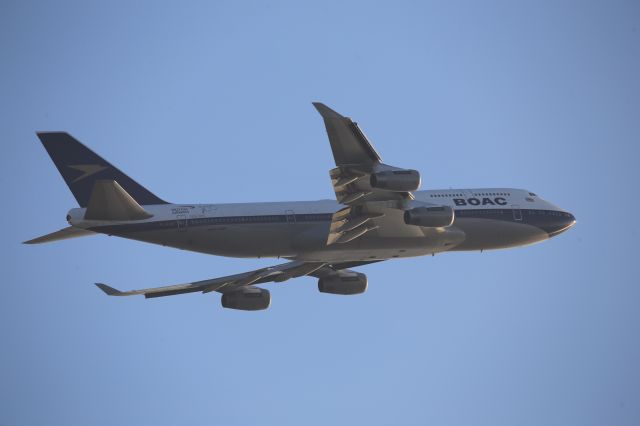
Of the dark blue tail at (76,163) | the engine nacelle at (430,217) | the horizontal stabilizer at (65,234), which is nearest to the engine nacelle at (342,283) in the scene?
the engine nacelle at (430,217)

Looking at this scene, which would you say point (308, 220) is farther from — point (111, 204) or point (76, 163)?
point (76, 163)

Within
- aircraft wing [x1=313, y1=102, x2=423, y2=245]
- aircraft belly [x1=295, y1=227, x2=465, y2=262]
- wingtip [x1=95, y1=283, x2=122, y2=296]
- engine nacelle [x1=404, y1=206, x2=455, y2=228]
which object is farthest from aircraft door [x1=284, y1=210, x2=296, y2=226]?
wingtip [x1=95, y1=283, x2=122, y2=296]

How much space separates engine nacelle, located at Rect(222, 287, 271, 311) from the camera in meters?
52.9

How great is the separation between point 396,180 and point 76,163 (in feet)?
50.7

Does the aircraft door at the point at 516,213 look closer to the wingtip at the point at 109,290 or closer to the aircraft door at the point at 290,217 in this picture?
the aircraft door at the point at 290,217

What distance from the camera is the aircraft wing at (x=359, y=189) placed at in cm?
3916

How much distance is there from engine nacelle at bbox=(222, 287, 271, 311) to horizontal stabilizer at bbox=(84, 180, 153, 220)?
9782mm

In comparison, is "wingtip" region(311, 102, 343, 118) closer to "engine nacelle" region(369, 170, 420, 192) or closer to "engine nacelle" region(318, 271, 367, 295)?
"engine nacelle" region(369, 170, 420, 192)

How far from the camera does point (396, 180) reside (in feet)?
135

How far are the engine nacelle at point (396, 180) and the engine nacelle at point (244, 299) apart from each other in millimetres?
14286

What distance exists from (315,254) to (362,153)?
28.5 feet

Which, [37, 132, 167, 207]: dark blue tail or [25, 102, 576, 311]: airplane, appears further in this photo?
[37, 132, 167, 207]: dark blue tail

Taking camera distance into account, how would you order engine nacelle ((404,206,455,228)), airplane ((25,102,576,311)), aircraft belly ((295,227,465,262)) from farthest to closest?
aircraft belly ((295,227,465,262)), engine nacelle ((404,206,455,228)), airplane ((25,102,576,311))

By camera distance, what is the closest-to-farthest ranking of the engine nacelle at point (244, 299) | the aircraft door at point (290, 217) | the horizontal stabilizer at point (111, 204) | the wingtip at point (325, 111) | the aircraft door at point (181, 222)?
the wingtip at point (325, 111), the horizontal stabilizer at point (111, 204), the aircraft door at point (181, 222), the aircraft door at point (290, 217), the engine nacelle at point (244, 299)
